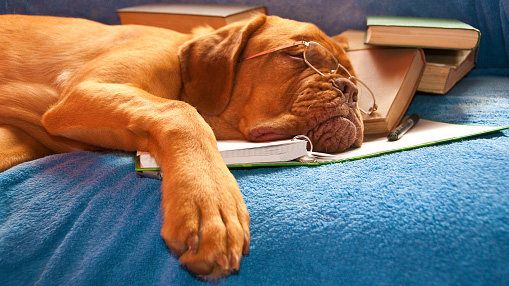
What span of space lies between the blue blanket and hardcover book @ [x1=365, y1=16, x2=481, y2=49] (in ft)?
2.96

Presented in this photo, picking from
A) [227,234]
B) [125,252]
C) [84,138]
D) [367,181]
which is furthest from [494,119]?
[84,138]

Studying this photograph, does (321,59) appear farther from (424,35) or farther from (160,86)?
(160,86)

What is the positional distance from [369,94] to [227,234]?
157 centimetres

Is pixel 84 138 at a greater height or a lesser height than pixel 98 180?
lesser

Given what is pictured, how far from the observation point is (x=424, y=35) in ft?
7.55

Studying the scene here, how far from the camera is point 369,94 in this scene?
7.76 feet

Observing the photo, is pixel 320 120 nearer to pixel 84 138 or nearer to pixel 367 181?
pixel 367 181

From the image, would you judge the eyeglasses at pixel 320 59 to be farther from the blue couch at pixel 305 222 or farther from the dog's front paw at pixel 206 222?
the dog's front paw at pixel 206 222

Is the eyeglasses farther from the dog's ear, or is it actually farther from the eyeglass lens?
the dog's ear

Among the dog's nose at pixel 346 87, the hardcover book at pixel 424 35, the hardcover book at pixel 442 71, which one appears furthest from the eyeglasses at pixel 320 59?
the hardcover book at pixel 442 71

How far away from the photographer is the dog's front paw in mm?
1028

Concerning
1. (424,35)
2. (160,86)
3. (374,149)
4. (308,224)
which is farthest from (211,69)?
(308,224)

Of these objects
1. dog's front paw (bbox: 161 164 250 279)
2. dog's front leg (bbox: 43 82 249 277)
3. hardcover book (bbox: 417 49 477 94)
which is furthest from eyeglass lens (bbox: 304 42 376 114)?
dog's front paw (bbox: 161 164 250 279)

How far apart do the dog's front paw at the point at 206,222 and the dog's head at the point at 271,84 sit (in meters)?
0.83
